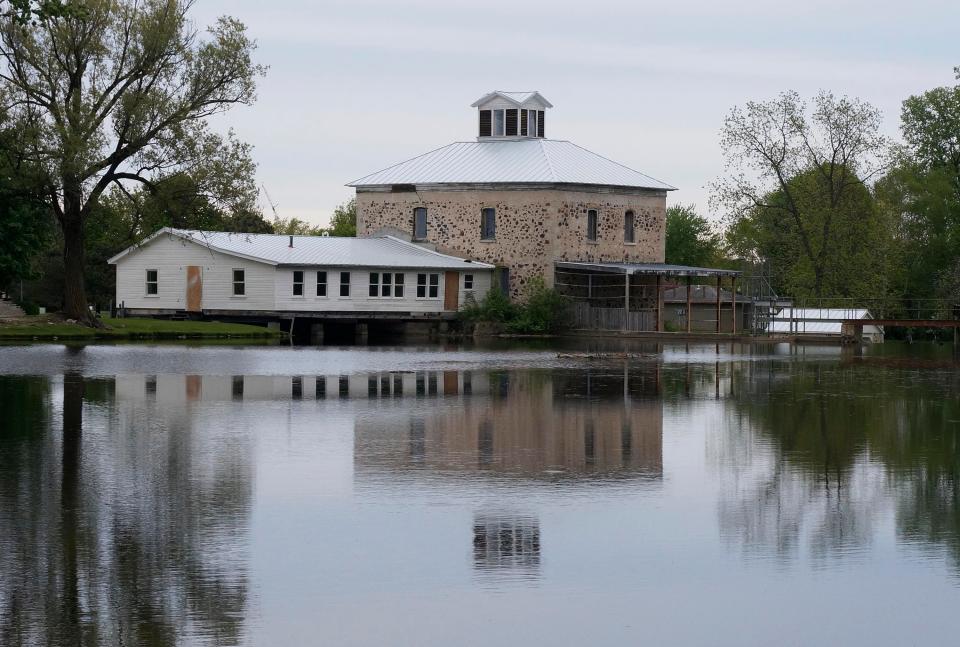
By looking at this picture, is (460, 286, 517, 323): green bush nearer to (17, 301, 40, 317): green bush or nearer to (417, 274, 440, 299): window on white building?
(417, 274, 440, 299): window on white building

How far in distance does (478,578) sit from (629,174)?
60.6m

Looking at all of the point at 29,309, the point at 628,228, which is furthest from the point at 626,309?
the point at 29,309

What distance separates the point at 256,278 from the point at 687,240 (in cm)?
4631

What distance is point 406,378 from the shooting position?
30.5m

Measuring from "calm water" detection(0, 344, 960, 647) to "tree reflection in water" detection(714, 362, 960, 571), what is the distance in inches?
2.2

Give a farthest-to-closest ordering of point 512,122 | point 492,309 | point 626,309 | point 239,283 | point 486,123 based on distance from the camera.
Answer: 1. point 486,123
2. point 512,122
3. point 492,309
4. point 626,309
5. point 239,283

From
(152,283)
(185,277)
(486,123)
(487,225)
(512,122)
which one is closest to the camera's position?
(185,277)

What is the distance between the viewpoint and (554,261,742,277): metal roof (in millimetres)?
59625

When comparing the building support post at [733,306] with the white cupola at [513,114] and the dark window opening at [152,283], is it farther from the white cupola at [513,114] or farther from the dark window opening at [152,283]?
the dark window opening at [152,283]

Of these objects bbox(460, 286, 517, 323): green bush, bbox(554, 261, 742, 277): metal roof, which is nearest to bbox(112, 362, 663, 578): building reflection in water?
bbox(554, 261, 742, 277): metal roof

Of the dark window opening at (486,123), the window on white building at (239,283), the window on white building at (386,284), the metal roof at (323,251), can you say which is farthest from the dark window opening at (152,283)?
the dark window opening at (486,123)

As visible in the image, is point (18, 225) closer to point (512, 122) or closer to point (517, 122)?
point (512, 122)

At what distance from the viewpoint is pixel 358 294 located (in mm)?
61375

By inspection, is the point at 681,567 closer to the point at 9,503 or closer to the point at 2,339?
the point at 9,503
